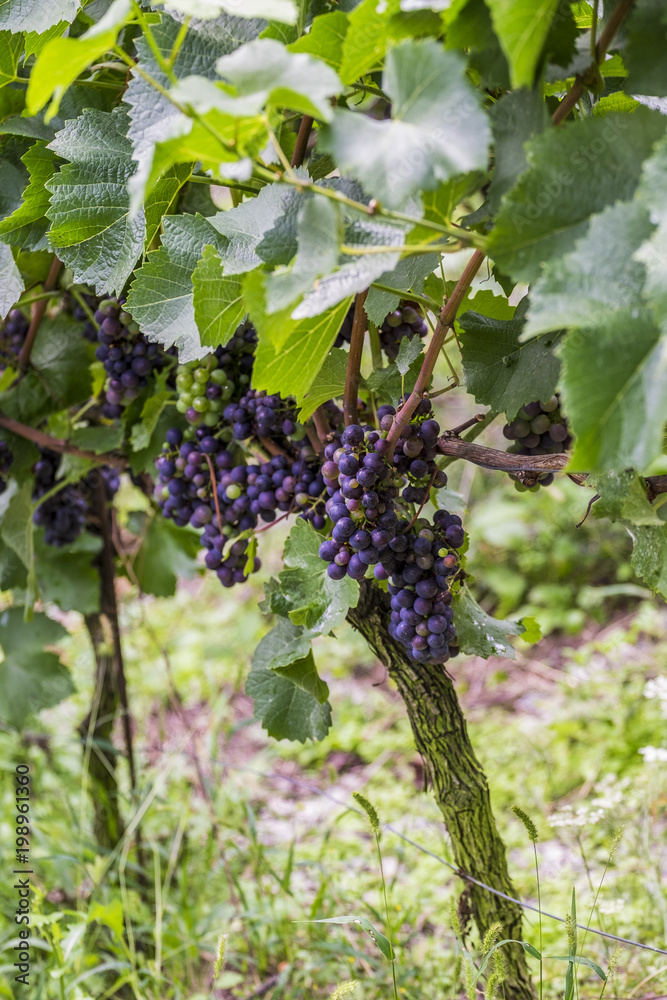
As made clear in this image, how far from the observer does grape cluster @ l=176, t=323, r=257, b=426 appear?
0.92m

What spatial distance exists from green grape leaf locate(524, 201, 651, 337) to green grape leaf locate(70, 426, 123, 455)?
79cm

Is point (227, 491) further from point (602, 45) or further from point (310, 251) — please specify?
point (602, 45)

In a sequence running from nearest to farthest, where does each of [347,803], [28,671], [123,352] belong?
[123,352]
[28,671]
[347,803]

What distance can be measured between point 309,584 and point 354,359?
9.9 inches

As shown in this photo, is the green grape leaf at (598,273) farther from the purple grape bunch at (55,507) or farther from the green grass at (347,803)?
the purple grape bunch at (55,507)

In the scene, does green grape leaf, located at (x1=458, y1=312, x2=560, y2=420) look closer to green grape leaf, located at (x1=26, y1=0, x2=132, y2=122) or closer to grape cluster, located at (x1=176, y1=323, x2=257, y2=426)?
grape cluster, located at (x1=176, y1=323, x2=257, y2=426)

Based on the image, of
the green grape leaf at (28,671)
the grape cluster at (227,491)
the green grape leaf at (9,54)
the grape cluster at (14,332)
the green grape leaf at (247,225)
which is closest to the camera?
the green grape leaf at (247,225)

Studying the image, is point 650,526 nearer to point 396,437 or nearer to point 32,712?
point 396,437

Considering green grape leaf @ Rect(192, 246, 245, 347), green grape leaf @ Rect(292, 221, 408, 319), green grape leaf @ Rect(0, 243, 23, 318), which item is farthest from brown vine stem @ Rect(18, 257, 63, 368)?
green grape leaf @ Rect(292, 221, 408, 319)

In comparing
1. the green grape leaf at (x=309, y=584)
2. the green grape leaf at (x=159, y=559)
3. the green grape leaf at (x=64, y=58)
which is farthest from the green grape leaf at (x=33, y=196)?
the green grape leaf at (x=159, y=559)

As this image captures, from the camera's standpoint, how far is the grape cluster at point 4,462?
1190mm

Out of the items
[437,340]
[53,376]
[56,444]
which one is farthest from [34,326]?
[437,340]

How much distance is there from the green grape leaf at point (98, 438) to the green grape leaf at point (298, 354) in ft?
1.65

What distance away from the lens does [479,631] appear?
2.67ft
